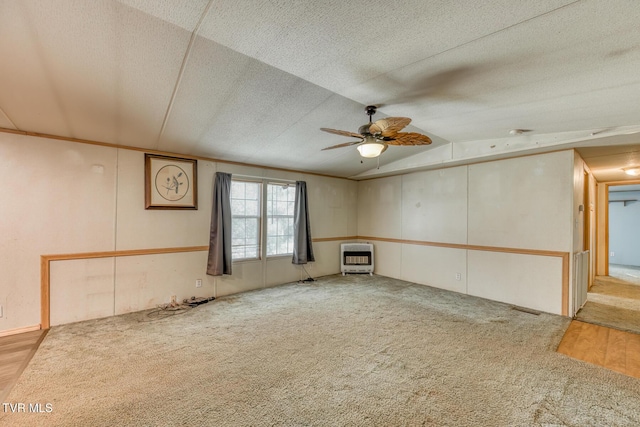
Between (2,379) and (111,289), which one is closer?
(2,379)

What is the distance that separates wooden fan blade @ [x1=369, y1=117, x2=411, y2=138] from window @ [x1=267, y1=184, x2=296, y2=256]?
306cm

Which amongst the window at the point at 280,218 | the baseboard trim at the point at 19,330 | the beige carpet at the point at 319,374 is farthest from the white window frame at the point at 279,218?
the baseboard trim at the point at 19,330

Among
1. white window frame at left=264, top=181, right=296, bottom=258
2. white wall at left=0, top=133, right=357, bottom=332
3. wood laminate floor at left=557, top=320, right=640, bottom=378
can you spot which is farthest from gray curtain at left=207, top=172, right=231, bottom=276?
wood laminate floor at left=557, top=320, right=640, bottom=378

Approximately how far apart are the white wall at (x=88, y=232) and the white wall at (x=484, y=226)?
Answer: 3.42 m

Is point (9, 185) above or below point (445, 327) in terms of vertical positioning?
above

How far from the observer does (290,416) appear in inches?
71.1

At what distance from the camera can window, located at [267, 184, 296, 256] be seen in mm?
A: 5227

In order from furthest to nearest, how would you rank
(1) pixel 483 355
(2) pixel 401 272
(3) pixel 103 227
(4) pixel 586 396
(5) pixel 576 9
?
(2) pixel 401 272
(3) pixel 103 227
(1) pixel 483 355
(4) pixel 586 396
(5) pixel 576 9

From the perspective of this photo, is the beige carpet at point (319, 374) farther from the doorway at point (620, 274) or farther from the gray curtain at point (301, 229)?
the gray curtain at point (301, 229)

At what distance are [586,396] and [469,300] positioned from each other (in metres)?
2.34

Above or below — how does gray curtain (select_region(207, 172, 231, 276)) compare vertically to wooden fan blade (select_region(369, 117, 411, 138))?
below

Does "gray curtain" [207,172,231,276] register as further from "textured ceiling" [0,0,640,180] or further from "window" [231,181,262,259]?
"textured ceiling" [0,0,640,180]

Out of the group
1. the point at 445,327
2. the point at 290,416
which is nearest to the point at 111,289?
the point at 290,416

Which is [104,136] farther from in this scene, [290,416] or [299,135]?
[290,416]
